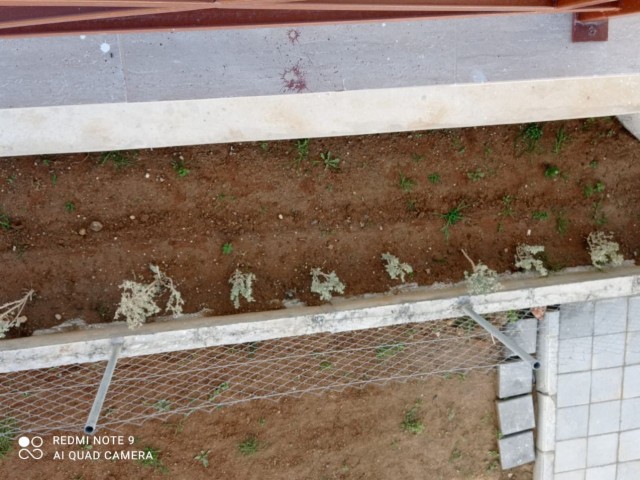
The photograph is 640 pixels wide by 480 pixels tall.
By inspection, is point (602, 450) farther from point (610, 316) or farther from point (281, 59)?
point (281, 59)

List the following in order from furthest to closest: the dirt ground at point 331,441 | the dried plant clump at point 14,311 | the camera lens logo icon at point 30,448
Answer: the dirt ground at point 331,441
the camera lens logo icon at point 30,448
the dried plant clump at point 14,311

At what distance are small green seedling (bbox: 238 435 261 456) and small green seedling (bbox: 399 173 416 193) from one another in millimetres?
2713

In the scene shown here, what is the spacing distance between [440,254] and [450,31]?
1.96 metres

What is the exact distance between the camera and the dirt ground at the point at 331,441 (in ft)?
16.0

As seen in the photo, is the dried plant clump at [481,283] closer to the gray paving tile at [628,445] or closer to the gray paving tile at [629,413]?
the gray paving tile at [629,413]

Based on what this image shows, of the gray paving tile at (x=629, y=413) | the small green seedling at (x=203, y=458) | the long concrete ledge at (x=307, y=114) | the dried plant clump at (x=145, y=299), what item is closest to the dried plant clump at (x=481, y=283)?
the long concrete ledge at (x=307, y=114)

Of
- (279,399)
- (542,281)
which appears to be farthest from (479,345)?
(279,399)

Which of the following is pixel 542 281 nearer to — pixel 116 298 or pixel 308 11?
pixel 308 11

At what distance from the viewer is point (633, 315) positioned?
5.32 m

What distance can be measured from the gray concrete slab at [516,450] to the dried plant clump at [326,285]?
91.9 inches

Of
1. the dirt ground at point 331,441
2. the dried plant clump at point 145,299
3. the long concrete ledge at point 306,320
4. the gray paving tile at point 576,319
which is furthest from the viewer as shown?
the gray paving tile at point 576,319

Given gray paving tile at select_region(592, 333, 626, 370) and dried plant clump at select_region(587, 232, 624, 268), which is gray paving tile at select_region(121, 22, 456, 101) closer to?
dried plant clump at select_region(587, 232, 624, 268)

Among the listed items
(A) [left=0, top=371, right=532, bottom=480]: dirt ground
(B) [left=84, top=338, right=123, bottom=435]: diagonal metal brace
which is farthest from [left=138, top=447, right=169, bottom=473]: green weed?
(B) [left=84, top=338, right=123, bottom=435]: diagonal metal brace

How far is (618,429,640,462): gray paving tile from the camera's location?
551 centimetres
